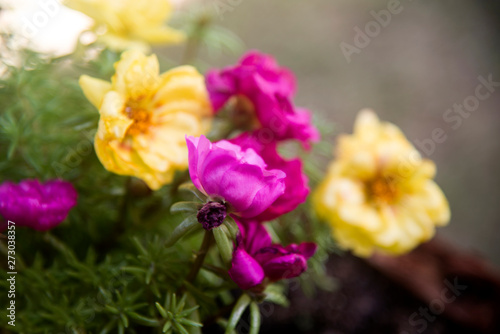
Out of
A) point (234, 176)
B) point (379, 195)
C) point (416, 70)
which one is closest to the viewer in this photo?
point (234, 176)

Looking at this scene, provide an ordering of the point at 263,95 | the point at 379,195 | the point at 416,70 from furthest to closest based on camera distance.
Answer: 1. the point at 416,70
2. the point at 379,195
3. the point at 263,95

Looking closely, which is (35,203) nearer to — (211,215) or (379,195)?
(211,215)

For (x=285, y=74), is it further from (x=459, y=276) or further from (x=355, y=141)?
(x=459, y=276)

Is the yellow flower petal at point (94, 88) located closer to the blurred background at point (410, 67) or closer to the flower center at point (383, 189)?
the flower center at point (383, 189)

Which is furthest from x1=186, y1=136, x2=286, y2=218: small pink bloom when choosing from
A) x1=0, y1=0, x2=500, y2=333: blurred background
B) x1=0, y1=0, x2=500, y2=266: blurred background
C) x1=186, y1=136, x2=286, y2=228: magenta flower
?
x1=0, y1=0, x2=500, y2=266: blurred background

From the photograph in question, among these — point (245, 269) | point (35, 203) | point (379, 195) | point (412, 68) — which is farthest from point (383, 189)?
point (412, 68)

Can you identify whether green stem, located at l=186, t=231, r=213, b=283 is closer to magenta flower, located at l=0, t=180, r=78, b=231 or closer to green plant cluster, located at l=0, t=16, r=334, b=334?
green plant cluster, located at l=0, t=16, r=334, b=334
